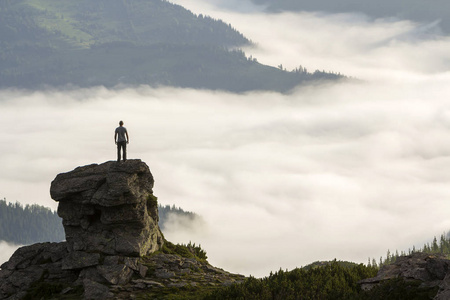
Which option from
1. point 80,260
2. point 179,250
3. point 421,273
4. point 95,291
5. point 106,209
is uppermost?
point 106,209

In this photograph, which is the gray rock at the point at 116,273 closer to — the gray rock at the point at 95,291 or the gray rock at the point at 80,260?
the gray rock at the point at 95,291

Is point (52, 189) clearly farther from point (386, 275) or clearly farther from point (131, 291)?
point (386, 275)

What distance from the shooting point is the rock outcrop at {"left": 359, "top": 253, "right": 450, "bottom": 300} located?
35438mm

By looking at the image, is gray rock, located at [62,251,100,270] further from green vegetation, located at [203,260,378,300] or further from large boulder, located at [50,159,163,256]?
green vegetation, located at [203,260,378,300]

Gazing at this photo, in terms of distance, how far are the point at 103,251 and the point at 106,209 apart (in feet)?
12.7

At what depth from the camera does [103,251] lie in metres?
53.2

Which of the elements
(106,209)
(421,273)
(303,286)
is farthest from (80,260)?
(421,273)

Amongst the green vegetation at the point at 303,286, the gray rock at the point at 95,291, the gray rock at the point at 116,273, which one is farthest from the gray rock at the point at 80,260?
the green vegetation at the point at 303,286

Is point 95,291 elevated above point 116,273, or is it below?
below

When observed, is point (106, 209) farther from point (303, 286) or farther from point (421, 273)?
point (421, 273)

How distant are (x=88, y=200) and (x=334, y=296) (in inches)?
922

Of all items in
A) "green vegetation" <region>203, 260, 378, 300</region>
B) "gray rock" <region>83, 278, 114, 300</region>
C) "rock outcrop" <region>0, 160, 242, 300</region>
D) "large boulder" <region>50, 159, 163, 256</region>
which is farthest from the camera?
"large boulder" <region>50, 159, 163, 256</region>

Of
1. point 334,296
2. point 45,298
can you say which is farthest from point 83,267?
point 334,296

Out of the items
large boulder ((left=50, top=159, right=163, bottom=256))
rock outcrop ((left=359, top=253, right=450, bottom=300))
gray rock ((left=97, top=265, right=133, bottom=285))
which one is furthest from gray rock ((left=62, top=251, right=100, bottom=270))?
rock outcrop ((left=359, top=253, right=450, bottom=300))
